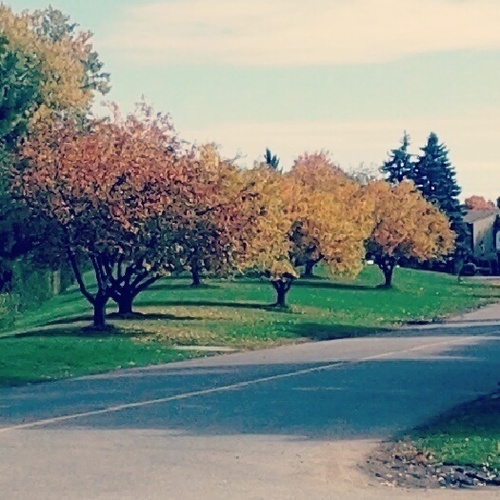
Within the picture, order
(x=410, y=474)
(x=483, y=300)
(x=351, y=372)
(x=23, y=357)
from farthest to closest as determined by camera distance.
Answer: (x=483, y=300) → (x=23, y=357) → (x=351, y=372) → (x=410, y=474)

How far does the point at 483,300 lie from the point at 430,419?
55597mm

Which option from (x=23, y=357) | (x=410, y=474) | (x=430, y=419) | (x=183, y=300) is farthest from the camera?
(x=183, y=300)

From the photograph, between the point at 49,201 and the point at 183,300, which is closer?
the point at 49,201

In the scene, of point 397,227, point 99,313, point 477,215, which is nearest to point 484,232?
point 477,215

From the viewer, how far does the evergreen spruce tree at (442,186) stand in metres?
107

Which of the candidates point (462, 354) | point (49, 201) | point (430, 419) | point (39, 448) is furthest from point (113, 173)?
point (39, 448)

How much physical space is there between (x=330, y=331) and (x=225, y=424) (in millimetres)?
25675

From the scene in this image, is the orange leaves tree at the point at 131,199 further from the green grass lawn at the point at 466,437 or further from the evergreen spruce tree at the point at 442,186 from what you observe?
the evergreen spruce tree at the point at 442,186

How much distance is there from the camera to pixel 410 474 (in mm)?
12961

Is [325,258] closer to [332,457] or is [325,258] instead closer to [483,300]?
[483,300]

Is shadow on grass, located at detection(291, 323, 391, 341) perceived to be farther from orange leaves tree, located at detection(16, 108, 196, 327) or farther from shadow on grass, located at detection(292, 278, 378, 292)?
shadow on grass, located at detection(292, 278, 378, 292)

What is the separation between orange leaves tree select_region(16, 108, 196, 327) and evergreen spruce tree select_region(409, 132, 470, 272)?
237 feet

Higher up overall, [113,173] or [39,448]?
[113,173]

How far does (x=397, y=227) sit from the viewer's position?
251ft
